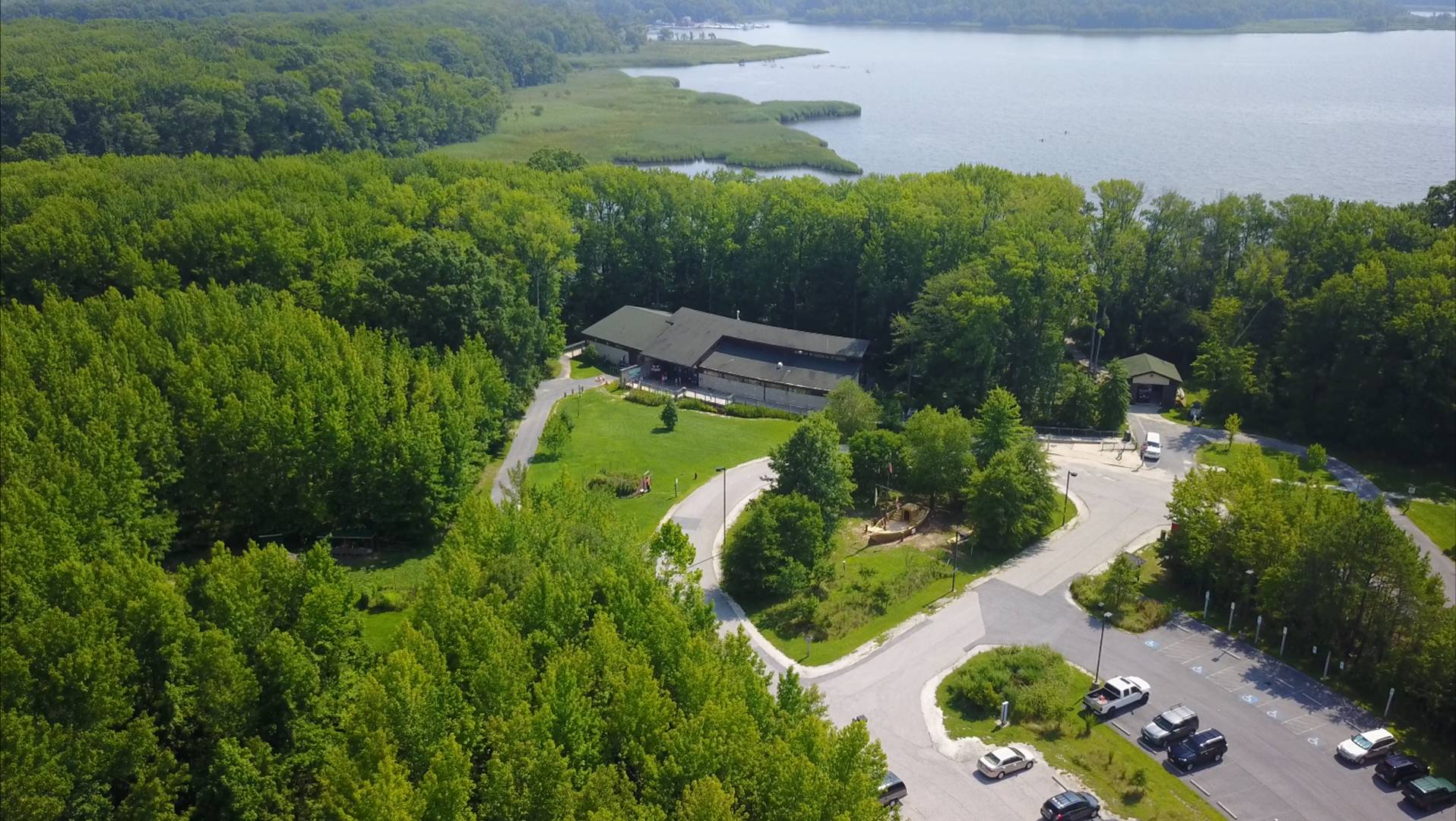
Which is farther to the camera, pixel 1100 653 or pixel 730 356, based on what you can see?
pixel 730 356

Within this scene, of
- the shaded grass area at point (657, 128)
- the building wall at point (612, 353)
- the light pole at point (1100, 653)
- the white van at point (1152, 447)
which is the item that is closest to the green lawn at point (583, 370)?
the building wall at point (612, 353)

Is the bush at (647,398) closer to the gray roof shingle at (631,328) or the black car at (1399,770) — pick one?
the gray roof shingle at (631,328)

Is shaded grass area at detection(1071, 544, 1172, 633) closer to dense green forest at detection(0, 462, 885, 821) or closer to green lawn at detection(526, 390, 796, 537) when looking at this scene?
dense green forest at detection(0, 462, 885, 821)

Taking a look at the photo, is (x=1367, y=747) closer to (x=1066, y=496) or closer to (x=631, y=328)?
(x=1066, y=496)

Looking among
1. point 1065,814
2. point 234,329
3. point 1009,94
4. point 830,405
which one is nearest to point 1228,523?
point 1065,814

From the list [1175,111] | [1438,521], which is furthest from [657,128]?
[1438,521]
